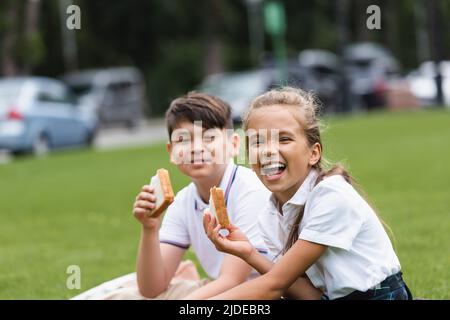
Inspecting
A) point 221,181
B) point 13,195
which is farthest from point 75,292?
point 13,195

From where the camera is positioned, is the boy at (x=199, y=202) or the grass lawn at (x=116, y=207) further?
the grass lawn at (x=116, y=207)

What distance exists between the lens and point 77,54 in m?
40.9

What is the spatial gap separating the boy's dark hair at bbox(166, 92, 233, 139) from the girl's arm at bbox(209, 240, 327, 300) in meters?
1.00

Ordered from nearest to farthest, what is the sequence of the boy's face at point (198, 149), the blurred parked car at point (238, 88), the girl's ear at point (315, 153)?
1. the girl's ear at point (315, 153)
2. the boy's face at point (198, 149)
3. the blurred parked car at point (238, 88)

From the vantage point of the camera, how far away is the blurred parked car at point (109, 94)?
26.9m

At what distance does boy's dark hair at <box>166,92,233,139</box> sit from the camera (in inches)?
176

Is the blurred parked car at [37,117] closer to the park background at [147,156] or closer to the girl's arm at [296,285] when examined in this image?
the park background at [147,156]

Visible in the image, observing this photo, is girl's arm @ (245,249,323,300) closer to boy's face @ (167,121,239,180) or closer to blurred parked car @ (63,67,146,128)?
boy's face @ (167,121,239,180)

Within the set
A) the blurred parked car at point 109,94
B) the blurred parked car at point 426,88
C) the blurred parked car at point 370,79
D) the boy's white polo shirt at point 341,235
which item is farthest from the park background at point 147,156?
the blurred parked car at point 426,88

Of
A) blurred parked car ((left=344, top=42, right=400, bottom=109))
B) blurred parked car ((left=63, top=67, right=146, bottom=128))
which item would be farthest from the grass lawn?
blurred parked car ((left=344, top=42, right=400, bottom=109))

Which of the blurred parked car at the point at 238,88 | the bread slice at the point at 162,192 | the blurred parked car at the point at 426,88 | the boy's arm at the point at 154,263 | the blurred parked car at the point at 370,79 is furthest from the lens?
the blurred parked car at the point at 426,88

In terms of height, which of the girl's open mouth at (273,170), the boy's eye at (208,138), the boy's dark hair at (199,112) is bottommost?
the girl's open mouth at (273,170)

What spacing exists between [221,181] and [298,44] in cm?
4295

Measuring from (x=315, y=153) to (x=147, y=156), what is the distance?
14166 millimetres
